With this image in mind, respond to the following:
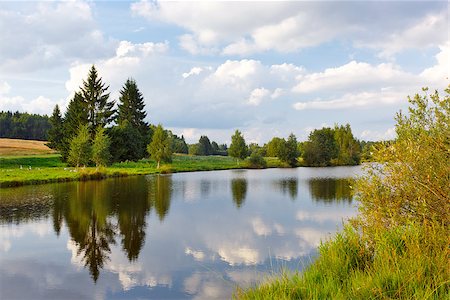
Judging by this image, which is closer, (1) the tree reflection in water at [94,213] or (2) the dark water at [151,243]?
(2) the dark water at [151,243]

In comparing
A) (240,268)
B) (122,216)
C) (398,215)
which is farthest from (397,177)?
(122,216)

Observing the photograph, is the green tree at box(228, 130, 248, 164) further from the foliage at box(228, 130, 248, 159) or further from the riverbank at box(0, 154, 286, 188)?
the riverbank at box(0, 154, 286, 188)

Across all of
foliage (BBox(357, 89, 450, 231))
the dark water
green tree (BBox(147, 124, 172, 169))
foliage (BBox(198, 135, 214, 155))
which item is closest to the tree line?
green tree (BBox(147, 124, 172, 169))

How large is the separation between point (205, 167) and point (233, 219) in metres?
64.0

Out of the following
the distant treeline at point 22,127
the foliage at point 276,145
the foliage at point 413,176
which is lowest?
the foliage at point 413,176

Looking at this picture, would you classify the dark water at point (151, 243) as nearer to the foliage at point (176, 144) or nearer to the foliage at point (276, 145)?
the foliage at point (176, 144)

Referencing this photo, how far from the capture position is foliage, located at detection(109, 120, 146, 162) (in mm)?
70562

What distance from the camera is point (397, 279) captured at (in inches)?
277

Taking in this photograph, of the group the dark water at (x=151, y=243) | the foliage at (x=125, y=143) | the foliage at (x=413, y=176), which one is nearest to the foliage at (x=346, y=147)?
the foliage at (x=125, y=143)

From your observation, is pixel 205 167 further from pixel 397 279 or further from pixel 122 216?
pixel 397 279

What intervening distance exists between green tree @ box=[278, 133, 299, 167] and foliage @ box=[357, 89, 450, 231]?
9943 centimetres

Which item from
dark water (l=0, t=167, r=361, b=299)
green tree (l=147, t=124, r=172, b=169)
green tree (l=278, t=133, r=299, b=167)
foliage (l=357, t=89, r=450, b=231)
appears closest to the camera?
foliage (l=357, t=89, r=450, b=231)

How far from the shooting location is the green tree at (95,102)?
70.2 metres

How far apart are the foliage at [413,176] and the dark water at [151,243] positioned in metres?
4.67
